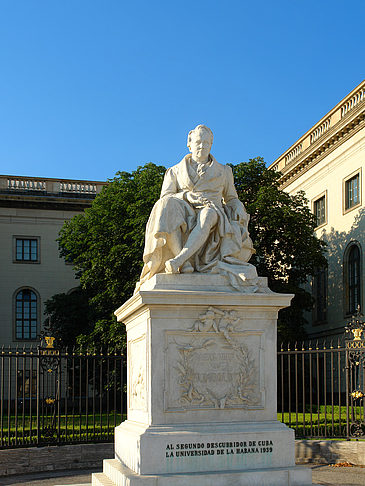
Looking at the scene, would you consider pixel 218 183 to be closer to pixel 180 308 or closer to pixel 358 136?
pixel 180 308

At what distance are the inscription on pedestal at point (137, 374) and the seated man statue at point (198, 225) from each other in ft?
2.95

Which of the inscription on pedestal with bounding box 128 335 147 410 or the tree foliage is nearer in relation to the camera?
the inscription on pedestal with bounding box 128 335 147 410

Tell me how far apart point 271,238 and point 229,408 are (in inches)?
834

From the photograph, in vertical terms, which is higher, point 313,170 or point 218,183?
point 313,170

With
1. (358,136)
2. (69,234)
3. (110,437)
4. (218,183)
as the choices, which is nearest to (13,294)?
(69,234)

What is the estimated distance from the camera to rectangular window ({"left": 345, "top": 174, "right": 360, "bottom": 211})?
3416 cm

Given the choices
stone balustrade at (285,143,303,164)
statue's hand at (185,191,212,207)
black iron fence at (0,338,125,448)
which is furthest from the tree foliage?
statue's hand at (185,191,212,207)

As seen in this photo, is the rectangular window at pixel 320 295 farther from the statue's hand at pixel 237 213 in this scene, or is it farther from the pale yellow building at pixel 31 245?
the statue's hand at pixel 237 213

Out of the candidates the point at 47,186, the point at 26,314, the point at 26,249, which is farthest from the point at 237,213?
the point at 26,249

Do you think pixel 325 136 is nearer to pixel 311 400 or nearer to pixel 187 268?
pixel 311 400

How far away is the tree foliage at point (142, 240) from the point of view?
91.4 feet

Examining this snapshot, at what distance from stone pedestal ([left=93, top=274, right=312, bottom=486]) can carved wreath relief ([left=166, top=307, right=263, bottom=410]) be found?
1 centimetres

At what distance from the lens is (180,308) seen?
8156 millimetres

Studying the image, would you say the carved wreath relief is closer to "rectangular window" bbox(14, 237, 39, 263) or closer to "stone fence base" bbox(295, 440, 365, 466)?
"stone fence base" bbox(295, 440, 365, 466)
